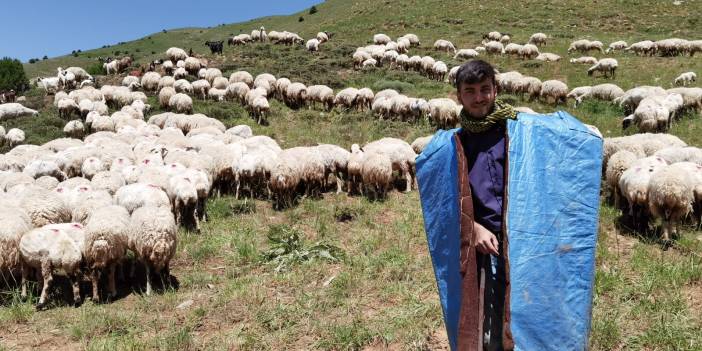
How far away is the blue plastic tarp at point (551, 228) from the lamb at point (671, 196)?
482 cm

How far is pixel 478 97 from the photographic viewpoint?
2.84 meters

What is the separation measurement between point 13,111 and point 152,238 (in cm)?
1844

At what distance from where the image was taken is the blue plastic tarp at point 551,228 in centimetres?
281

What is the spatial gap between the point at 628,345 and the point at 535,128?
256 cm

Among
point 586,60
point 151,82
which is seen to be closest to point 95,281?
point 151,82

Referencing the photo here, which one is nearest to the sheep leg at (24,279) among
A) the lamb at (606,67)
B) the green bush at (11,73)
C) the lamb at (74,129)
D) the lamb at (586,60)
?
the lamb at (74,129)

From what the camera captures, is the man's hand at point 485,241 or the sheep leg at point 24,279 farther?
the sheep leg at point 24,279

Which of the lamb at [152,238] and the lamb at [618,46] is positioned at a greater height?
the lamb at [618,46]

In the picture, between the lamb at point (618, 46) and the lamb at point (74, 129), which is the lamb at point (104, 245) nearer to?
the lamb at point (74, 129)

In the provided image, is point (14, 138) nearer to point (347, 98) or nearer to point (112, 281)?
point (347, 98)

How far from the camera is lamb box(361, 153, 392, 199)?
10070mm

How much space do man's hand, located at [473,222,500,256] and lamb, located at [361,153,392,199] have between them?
7220 millimetres

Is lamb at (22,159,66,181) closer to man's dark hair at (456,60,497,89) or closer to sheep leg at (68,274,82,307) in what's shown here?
sheep leg at (68,274,82,307)

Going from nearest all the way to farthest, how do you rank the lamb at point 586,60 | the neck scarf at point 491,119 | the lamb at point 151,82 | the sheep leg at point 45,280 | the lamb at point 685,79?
the neck scarf at point 491,119 → the sheep leg at point 45,280 → the lamb at point 685,79 → the lamb at point 151,82 → the lamb at point 586,60
